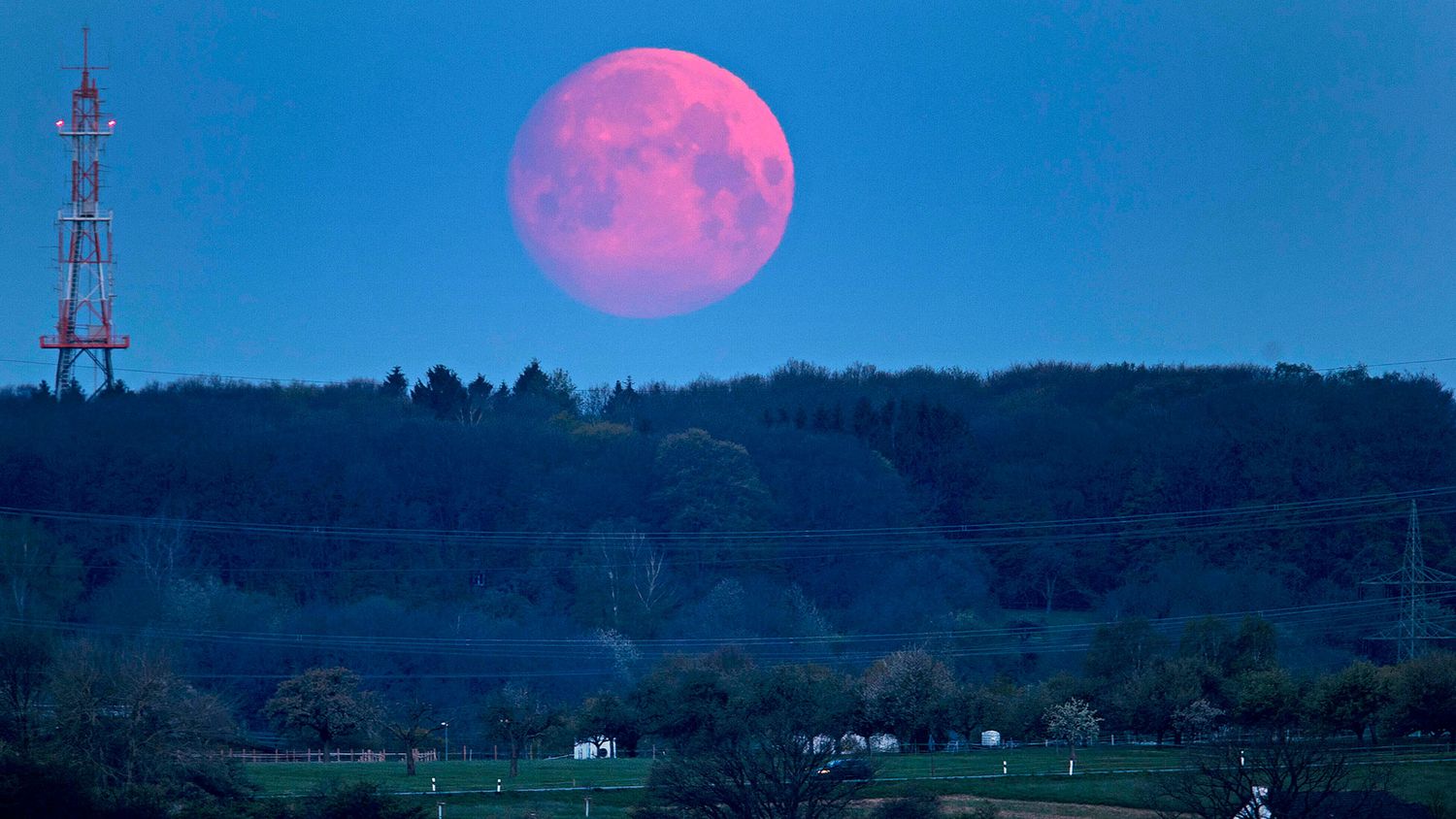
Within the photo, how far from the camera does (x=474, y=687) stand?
262ft

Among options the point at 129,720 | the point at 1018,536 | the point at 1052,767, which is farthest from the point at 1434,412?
the point at 129,720

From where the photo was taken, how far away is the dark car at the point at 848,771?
4342cm

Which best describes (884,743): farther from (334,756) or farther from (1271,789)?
(1271,789)

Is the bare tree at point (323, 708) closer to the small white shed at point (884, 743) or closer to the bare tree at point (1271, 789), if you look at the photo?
the small white shed at point (884, 743)

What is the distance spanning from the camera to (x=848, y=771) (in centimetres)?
4447

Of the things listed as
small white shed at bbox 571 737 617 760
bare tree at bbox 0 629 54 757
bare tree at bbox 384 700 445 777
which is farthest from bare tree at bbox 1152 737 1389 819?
bare tree at bbox 0 629 54 757

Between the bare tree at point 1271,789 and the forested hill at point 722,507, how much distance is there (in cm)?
4500

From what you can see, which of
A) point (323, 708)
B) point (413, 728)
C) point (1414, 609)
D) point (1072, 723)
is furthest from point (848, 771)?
point (1414, 609)

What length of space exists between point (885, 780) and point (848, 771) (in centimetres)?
638

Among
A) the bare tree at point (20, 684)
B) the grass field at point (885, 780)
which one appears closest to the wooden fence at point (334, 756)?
the grass field at point (885, 780)

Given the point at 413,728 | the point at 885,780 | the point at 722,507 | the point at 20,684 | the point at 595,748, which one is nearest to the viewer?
the point at 885,780

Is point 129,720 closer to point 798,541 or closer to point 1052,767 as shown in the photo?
point 1052,767

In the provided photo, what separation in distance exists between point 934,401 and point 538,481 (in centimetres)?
3774

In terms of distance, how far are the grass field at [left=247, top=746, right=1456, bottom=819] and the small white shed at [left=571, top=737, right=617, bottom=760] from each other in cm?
519
